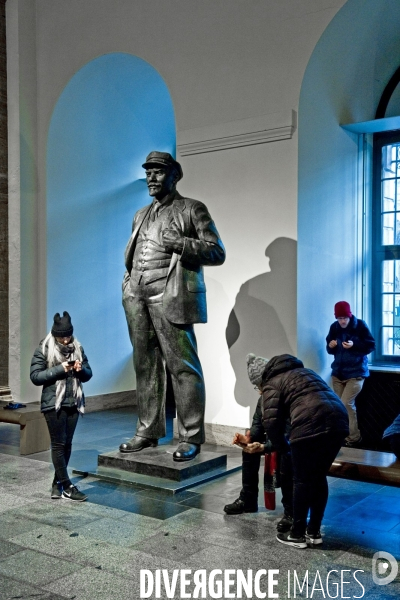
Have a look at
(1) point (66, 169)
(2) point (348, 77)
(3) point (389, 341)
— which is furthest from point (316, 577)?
(1) point (66, 169)

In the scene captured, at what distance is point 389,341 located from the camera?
783cm

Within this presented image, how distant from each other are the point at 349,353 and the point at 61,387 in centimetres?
318

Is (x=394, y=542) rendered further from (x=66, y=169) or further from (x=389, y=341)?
(x=66, y=169)

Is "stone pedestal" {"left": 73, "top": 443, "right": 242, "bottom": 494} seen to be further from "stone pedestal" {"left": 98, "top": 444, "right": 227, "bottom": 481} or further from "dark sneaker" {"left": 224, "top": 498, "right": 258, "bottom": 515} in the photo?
"dark sneaker" {"left": 224, "top": 498, "right": 258, "bottom": 515}

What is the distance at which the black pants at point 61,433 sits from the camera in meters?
5.16

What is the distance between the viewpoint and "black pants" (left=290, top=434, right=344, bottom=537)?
4.05 meters

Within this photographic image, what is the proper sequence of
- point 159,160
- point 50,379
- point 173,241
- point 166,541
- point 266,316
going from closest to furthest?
point 166,541 → point 50,379 → point 173,241 → point 159,160 → point 266,316

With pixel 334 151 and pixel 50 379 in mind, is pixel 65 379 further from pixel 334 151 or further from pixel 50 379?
pixel 334 151

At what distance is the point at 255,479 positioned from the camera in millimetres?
4871

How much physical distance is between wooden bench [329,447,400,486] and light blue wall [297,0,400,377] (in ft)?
7.57

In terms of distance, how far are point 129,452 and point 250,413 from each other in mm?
1553

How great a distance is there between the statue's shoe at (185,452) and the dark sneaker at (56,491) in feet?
3.33

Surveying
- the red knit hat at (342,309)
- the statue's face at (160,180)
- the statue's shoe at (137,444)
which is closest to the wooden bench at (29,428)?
the statue's shoe at (137,444)

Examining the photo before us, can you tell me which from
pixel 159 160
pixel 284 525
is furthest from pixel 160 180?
pixel 284 525
